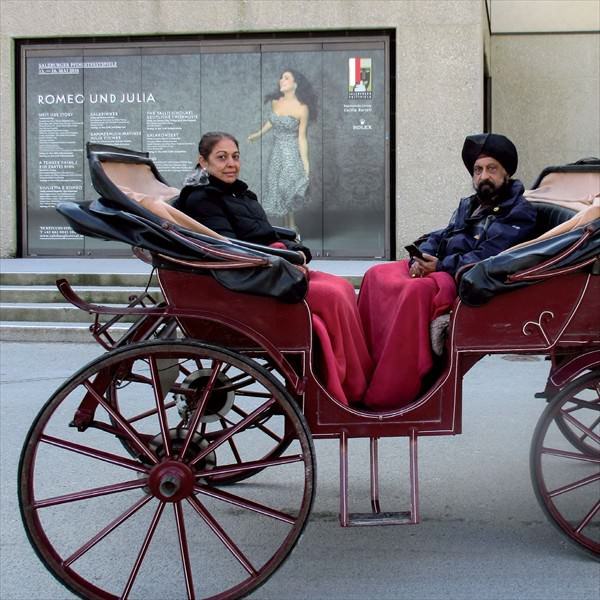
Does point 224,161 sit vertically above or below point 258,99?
below

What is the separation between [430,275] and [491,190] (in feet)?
1.94

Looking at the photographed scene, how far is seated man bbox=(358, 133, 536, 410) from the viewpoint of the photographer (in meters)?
3.60

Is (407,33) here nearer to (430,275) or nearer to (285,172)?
(285,172)

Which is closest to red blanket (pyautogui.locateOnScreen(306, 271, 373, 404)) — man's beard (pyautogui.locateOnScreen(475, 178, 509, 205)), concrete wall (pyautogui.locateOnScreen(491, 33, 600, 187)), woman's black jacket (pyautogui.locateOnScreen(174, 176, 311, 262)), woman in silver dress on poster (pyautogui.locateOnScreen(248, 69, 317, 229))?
woman's black jacket (pyautogui.locateOnScreen(174, 176, 311, 262))

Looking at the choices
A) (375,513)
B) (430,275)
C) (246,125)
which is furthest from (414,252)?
(246,125)

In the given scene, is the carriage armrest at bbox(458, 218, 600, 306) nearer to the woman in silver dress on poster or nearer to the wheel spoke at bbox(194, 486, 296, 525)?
the wheel spoke at bbox(194, 486, 296, 525)

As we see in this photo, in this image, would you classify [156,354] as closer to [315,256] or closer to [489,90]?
[315,256]

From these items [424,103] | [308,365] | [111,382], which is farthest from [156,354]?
[424,103]

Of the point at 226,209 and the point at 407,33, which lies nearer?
the point at 226,209

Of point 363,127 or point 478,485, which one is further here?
point 363,127

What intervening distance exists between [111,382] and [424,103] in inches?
360

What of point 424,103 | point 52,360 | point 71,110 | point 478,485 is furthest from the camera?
point 71,110

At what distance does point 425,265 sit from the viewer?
12.9 ft

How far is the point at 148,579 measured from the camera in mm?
3518
